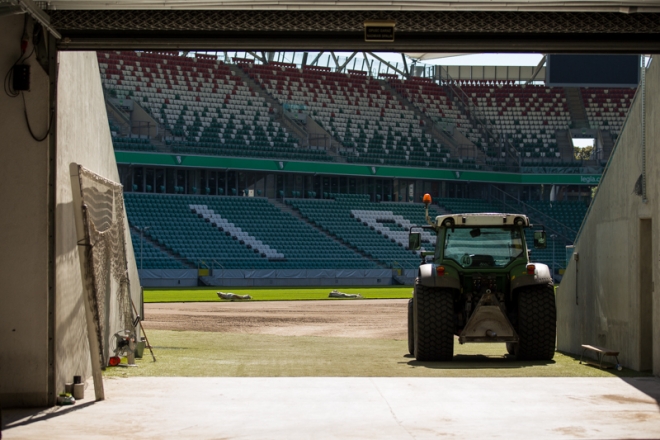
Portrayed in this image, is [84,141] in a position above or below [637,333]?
above

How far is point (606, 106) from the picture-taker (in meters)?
65.6

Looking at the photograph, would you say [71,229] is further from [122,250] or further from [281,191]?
[281,191]

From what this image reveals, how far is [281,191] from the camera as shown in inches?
2207

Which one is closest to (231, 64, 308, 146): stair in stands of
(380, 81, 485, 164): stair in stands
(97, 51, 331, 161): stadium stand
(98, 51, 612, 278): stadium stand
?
(98, 51, 612, 278): stadium stand

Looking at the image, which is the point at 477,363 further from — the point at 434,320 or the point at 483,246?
the point at 483,246

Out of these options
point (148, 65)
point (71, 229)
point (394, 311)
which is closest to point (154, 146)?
point (148, 65)

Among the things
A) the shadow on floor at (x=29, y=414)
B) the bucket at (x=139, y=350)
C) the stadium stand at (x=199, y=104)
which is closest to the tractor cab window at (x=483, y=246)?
the bucket at (x=139, y=350)

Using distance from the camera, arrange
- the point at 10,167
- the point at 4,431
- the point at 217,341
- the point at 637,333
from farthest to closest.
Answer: the point at 217,341
the point at 637,333
the point at 10,167
the point at 4,431

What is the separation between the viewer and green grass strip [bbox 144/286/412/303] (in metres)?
36.2

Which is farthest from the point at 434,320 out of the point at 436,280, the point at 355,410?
the point at 355,410

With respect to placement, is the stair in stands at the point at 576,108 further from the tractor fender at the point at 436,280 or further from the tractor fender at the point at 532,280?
the tractor fender at the point at 436,280

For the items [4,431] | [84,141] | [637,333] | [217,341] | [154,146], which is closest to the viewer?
[4,431]

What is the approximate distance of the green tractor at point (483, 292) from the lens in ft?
44.2

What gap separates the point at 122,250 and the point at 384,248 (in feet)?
134
